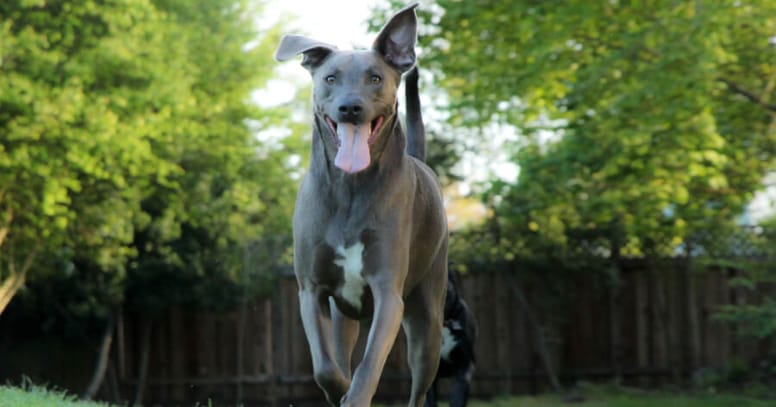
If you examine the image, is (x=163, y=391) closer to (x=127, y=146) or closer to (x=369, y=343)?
(x=127, y=146)

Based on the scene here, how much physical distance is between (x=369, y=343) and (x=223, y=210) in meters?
13.2

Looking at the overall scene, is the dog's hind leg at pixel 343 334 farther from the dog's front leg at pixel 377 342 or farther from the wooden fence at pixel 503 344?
the wooden fence at pixel 503 344

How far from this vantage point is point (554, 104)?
13.8 meters

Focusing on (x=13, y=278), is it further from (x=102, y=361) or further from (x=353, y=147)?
(x=353, y=147)

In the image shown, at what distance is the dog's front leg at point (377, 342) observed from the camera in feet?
14.8

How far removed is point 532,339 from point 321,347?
534 inches

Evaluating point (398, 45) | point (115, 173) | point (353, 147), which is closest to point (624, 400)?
point (115, 173)

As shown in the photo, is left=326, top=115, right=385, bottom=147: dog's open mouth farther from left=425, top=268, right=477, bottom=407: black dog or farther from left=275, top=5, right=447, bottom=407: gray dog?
left=425, top=268, right=477, bottom=407: black dog

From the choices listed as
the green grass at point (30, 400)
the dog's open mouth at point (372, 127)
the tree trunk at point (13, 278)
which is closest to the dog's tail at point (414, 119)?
the dog's open mouth at point (372, 127)

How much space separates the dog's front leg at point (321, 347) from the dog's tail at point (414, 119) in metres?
1.70

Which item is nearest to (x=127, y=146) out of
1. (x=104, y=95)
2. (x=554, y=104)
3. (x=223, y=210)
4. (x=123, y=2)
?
(x=104, y=95)

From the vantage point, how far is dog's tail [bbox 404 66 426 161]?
6309mm

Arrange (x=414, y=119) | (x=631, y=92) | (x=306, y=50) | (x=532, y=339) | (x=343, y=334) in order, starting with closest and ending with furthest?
(x=306, y=50) < (x=343, y=334) < (x=414, y=119) < (x=631, y=92) < (x=532, y=339)

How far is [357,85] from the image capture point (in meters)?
4.59
